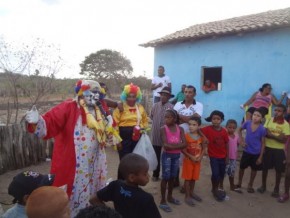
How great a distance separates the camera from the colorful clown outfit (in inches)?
119

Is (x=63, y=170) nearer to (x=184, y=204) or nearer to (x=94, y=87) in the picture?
(x=94, y=87)

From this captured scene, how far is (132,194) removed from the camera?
7.13 feet

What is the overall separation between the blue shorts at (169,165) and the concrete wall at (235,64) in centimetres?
583

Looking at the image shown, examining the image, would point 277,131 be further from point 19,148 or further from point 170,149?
point 19,148

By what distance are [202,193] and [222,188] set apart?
1.08ft

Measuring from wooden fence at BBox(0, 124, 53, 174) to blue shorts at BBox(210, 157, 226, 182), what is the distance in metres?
3.52

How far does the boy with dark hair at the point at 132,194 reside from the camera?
2.13m

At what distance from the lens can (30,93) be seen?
978 cm

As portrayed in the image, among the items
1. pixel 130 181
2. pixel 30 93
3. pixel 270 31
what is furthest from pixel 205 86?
pixel 130 181

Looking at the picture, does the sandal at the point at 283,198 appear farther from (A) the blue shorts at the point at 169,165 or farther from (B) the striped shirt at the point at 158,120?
(B) the striped shirt at the point at 158,120

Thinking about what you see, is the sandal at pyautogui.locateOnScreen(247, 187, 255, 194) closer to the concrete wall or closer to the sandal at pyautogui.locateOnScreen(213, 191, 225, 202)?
the sandal at pyautogui.locateOnScreen(213, 191, 225, 202)

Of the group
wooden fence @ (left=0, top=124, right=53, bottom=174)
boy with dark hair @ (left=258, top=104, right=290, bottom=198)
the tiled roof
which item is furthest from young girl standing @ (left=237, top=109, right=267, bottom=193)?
the tiled roof

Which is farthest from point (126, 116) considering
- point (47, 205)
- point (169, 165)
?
point (47, 205)

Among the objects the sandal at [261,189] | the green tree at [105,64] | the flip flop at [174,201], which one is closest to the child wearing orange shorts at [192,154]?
the flip flop at [174,201]
